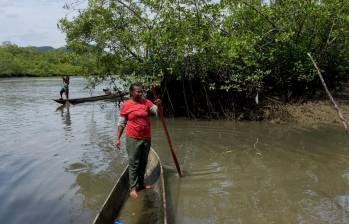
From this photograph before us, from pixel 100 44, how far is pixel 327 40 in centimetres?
901

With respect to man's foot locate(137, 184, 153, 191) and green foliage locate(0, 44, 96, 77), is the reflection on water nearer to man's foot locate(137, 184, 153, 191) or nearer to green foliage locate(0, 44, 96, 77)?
man's foot locate(137, 184, 153, 191)

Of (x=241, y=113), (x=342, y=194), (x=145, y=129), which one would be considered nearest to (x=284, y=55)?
(x=241, y=113)

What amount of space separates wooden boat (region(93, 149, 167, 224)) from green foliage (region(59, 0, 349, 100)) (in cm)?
794

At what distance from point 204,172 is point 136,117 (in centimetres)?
299

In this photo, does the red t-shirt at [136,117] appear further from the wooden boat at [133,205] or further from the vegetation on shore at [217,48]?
the vegetation on shore at [217,48]

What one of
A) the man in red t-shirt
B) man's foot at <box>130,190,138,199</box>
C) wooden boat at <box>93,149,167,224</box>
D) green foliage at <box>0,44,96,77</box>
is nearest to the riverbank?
wooden boat at <box>93,149,167,224</box>

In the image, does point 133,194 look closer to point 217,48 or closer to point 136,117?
point 136,117

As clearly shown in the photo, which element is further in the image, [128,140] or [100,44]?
[100,44]

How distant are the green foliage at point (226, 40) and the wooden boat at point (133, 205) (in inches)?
312

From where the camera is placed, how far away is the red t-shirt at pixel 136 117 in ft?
24.6

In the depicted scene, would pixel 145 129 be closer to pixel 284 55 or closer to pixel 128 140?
pixel 128 140

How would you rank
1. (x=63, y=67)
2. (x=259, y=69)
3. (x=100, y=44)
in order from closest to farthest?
(x=259, y=69) < (x=100, y=44) < (x=63, y=67)

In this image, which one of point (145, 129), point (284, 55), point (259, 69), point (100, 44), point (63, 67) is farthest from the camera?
point (63, 67)

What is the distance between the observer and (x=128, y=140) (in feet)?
25.1
